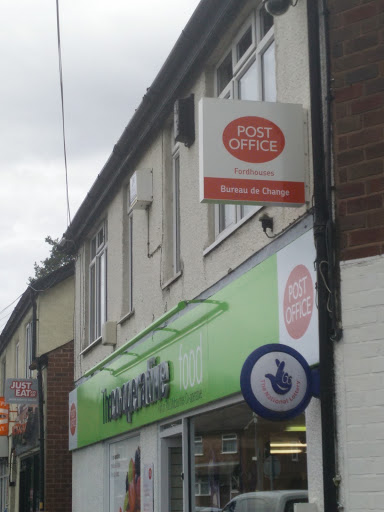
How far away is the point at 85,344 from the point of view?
17.7 m

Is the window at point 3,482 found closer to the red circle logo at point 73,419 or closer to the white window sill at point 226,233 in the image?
the red circle logo at point 73,419

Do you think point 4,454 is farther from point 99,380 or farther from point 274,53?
point 274,53

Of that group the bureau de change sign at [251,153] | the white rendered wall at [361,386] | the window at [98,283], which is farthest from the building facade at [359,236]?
the window at [98,283]

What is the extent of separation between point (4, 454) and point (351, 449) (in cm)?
2083

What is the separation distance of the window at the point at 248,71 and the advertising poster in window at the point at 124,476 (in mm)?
4304

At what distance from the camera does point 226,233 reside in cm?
1022

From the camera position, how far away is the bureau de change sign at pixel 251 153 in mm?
8141

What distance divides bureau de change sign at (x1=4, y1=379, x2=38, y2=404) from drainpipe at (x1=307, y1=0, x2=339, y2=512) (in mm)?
13735

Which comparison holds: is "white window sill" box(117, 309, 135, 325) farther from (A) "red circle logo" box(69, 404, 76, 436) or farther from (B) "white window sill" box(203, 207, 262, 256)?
(B) "white window sill" box(203, 207, 262, 256)

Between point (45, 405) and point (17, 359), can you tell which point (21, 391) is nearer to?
point (45, 405)

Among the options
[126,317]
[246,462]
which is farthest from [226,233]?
[126,317]

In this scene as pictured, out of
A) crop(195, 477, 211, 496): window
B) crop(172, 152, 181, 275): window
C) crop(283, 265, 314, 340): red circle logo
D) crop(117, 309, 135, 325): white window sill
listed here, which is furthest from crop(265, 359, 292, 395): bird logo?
crop(117, 309, 135, 325): white window sill

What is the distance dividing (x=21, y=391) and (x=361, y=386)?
1410 cm

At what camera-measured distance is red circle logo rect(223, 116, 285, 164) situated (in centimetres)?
824
